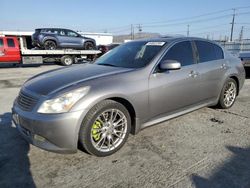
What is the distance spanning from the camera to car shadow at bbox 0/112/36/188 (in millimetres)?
2617

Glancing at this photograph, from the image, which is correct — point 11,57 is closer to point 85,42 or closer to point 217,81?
point 85,42

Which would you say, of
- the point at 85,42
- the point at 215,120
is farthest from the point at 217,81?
the point at 85,42

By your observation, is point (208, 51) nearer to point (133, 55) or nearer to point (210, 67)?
point (210, 67)

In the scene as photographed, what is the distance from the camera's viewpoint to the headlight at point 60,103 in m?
2.79

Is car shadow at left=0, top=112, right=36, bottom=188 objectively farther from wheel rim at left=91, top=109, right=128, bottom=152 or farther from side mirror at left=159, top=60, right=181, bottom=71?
side mirror at left=159, top=60, right=181, bottom=71

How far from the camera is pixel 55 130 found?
2.75m

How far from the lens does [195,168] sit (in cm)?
285

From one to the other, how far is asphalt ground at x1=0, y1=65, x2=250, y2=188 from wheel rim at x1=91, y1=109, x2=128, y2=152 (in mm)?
164

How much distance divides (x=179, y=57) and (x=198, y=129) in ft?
4.29

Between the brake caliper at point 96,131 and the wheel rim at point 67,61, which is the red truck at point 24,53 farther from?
the brake caliper at point 96,131

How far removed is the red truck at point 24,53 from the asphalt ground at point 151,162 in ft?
40.9

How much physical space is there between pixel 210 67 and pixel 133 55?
5.14ft

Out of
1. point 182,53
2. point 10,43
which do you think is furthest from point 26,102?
point 10,43

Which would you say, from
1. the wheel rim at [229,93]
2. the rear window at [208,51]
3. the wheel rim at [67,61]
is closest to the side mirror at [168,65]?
the rear window at [208,51]
